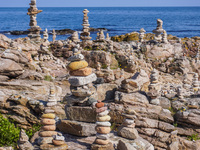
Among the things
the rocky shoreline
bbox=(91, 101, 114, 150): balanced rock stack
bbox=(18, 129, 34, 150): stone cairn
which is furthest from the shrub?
bbox=(91, 101, 114, 150): balanced rock stack

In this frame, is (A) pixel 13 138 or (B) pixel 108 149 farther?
(A) pixel 13 138

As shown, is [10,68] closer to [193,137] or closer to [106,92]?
[106,92]

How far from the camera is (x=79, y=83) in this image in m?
11.6

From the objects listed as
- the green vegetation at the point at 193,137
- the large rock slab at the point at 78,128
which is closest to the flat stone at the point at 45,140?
the large rock slab at the point at 78,128

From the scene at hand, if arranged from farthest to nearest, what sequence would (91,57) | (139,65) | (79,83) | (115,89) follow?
(139,65), (91,57), (115,89), (79,83)

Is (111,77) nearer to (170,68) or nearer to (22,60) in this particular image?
(22,60)

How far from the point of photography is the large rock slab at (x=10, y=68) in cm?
1681

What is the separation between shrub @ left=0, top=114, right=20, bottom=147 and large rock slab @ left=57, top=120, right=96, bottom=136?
2520 millimetres

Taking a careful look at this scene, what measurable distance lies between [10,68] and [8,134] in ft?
17.4

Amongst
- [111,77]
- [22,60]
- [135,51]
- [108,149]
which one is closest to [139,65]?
[135,51]

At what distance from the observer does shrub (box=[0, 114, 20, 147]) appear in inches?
491

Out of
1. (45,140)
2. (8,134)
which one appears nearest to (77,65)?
(45,140)

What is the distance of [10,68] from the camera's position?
17.0 meters

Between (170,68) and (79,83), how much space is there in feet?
81.0
